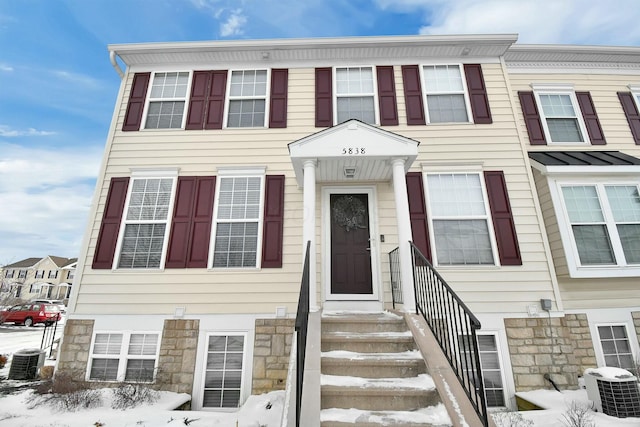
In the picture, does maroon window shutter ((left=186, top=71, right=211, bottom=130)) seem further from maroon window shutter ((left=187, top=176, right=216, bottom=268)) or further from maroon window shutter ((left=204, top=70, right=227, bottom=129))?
maroon window shutter ((left=187, top=176, right=216, bottom=268))

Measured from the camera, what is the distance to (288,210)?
5.64 metres

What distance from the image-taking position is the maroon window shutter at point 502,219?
209 inches

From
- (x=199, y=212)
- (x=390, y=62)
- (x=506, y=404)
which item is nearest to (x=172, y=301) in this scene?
(x=199, y=212)

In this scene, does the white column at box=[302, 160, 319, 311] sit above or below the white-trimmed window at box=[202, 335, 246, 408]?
above

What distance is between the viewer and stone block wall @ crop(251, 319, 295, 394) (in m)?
4.73

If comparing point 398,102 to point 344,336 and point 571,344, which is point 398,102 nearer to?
point 344,336

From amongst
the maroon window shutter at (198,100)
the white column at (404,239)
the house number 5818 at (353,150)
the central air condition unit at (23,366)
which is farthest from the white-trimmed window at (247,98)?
the central air condition unit at (23,366)

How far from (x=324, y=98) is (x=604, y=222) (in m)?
6.11

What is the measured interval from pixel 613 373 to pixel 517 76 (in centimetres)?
649

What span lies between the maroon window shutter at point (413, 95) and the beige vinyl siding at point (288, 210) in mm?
133

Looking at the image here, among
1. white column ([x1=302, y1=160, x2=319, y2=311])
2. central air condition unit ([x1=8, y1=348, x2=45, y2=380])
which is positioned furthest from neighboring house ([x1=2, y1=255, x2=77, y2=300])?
white column ([x1=302, y1=160, x2=319, y2=311])

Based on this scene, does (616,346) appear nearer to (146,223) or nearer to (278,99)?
(278,99)

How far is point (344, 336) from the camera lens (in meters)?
A: 3.38

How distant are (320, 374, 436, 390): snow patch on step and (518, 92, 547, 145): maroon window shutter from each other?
6278 millimetres
